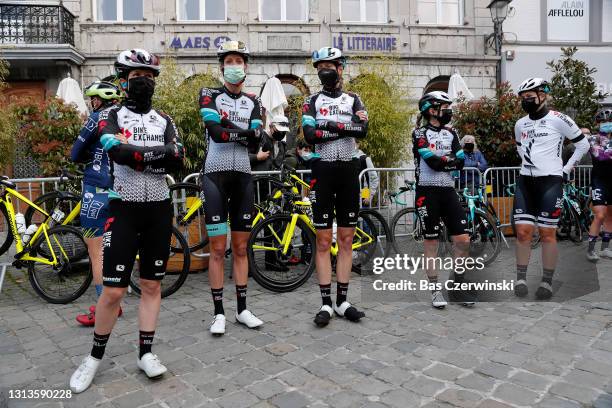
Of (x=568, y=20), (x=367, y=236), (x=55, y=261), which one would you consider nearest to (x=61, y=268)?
(x=55, y=261)

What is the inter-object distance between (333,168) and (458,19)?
609 inches

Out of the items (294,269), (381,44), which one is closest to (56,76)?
(381,44)

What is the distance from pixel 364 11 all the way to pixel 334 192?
554 inches

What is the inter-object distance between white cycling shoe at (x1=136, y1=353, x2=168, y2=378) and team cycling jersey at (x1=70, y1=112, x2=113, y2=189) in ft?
4.87

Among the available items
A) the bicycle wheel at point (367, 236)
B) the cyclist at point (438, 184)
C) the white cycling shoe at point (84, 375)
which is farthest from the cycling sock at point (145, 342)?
the bicycle wheel at point (367, 236)

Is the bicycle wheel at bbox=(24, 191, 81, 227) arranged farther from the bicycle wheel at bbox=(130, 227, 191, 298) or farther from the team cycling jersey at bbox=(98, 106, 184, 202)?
the team cycling jersey at bbox=(98, 106, 184, 202)

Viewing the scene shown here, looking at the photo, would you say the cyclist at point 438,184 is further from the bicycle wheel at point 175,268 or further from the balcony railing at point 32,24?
the balcony railing at point 32,24

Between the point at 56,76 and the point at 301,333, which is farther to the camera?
the point at 56,76

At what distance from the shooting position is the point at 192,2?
51.9 ft

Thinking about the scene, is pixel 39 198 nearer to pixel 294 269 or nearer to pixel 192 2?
pixel 294 269

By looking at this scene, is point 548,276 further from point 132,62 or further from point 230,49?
point 132,62

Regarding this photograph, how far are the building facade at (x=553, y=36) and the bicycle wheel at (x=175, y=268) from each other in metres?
15.4

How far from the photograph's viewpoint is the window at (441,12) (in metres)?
16.9

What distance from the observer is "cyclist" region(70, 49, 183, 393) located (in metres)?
3.00
